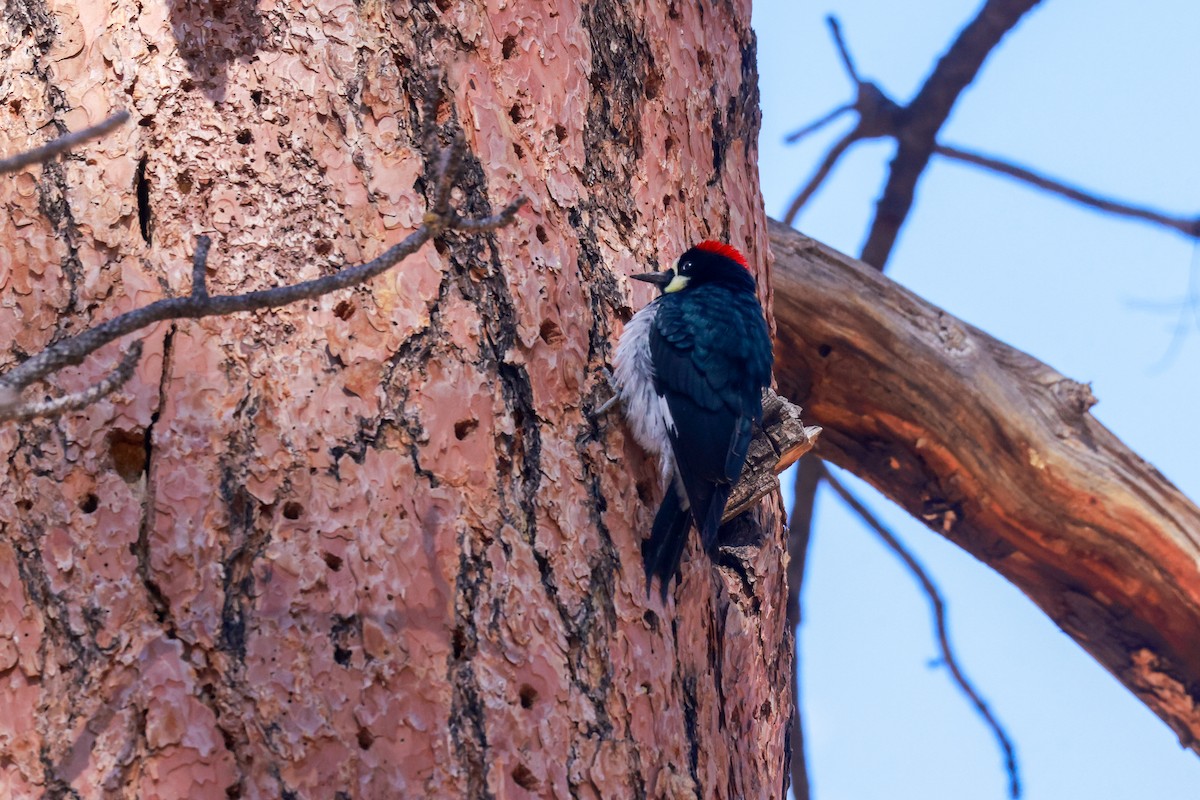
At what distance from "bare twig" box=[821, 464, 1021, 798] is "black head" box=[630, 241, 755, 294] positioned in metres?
1.59

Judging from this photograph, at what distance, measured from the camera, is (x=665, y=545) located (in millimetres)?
1947

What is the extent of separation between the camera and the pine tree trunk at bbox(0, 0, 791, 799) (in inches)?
60.9

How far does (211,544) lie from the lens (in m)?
1.60

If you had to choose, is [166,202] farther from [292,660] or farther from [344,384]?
[292,660]

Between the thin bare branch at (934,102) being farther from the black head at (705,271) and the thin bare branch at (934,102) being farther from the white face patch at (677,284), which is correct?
the white face patch at (677,284)

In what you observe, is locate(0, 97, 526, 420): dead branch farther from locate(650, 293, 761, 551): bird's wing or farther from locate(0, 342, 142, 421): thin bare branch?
locate(650, 293, 761, 551): bird's wing

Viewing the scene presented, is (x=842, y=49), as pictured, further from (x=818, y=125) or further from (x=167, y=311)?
(x=167, y=311)

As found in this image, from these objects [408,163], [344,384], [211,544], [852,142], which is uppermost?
[852,142]

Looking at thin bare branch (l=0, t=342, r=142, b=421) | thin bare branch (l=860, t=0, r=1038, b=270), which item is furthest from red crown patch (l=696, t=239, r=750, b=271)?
thin bare branch (l=860, t=0, r=1038, b=270)

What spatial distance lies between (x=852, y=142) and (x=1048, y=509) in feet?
5.35

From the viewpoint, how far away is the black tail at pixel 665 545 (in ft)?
6.32

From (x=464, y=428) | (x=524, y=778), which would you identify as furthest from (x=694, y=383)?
(x=524, y=778)

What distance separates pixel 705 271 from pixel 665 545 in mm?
777

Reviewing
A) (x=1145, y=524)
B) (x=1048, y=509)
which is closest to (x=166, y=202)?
(x=1048, y=509)
